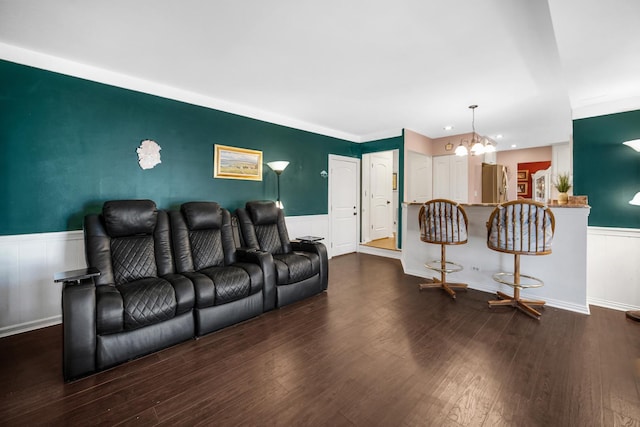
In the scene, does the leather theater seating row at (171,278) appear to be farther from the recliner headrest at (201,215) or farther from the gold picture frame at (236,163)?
the gold picture frame at (236,163)

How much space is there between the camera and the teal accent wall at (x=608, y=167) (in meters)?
3.15

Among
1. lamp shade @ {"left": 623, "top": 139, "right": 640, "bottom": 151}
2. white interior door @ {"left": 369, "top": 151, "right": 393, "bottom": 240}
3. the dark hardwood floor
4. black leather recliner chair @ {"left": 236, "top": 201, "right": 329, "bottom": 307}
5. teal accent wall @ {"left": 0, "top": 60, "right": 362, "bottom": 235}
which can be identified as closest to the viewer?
the dark hardwood floor

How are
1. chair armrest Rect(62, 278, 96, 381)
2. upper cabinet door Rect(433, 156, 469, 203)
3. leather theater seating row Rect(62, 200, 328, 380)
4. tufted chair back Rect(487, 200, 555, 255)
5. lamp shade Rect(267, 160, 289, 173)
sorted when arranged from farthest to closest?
upper cabinet door Rect(433, 156, 469, 203), lamp shade Rect(267, 160, 289, 173), tufted chair back Rect(487, 200, 555, 255), leather theater seating row Rect(62, 200, 328, 380), chair armrest Rect(62, 278, 96, 381)

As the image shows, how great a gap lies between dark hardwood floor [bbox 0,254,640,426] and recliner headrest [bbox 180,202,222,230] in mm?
1191

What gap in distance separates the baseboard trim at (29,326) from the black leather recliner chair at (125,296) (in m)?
0.97

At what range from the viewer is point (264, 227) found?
3.72 meters

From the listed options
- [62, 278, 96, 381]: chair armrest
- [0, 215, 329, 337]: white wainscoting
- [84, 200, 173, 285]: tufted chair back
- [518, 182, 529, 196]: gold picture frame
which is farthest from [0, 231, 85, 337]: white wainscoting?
[518, 182, 529, 196]: gold picture frame

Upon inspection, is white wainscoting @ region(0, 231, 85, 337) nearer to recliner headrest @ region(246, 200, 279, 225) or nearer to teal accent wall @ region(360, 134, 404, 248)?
recliner headrest @ region(246, 200, 279, 225)

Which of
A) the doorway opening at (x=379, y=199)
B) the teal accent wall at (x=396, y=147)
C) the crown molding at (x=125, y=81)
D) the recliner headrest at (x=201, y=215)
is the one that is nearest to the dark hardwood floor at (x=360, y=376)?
the recliner headrest at (x=201, y=215)

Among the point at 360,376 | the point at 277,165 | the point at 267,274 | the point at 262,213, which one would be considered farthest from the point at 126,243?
the point at 360,376

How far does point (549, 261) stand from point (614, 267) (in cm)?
76

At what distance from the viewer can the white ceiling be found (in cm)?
202

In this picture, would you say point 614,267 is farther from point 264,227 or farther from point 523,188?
point 523,188

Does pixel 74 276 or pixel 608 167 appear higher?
pixel 608 167
